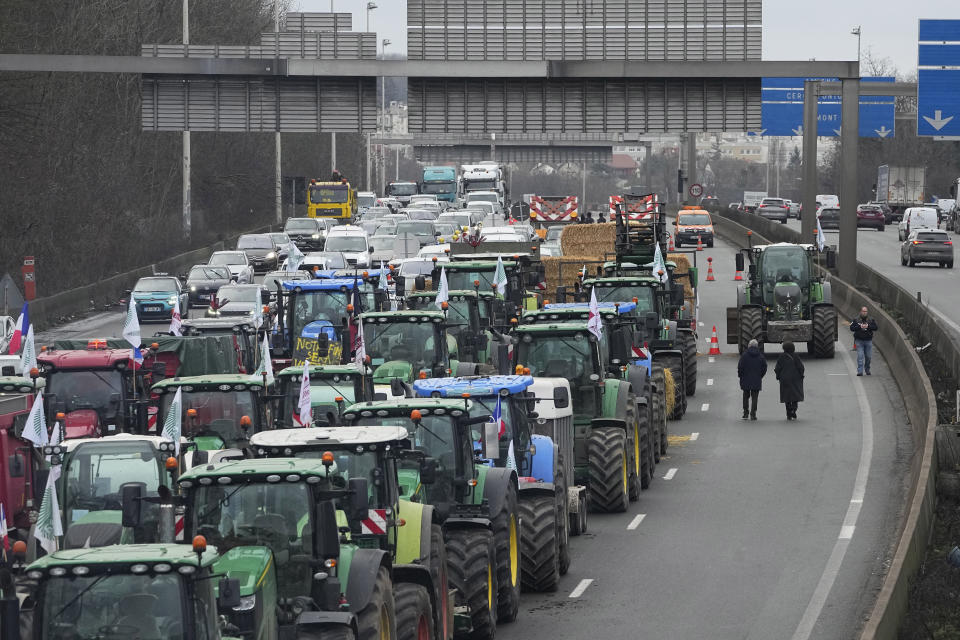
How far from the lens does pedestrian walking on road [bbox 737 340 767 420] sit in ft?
99.5

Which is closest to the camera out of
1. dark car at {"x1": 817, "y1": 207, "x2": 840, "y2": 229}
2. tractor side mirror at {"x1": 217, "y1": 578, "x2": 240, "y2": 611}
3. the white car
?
tractor side mirror at {"x1": 217, "y1": 578, "x2": 240, "y2": 611}

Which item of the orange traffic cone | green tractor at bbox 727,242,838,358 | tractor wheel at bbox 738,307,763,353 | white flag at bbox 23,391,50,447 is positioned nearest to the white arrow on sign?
green tractor at bbox 727,242,838,358

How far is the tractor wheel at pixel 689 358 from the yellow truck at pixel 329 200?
44.0 m

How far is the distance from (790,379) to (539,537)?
14157 millimetres

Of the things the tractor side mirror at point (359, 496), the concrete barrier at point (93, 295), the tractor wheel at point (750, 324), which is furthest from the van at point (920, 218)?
the tractor side mirror at point (359, 496)

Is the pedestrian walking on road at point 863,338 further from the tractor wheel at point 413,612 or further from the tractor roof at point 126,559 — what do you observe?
the tractor roof at point 126,559

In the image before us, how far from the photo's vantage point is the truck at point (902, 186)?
106000mm

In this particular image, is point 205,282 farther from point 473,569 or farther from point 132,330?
point 473,569

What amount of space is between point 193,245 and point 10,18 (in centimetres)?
2119

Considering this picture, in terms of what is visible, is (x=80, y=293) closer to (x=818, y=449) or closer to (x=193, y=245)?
(x=193, y=245)

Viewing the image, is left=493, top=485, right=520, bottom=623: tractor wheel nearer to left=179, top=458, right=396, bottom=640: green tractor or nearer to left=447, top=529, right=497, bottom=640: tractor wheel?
left=447, top=529, right=497, bottom=640: tractor wheel

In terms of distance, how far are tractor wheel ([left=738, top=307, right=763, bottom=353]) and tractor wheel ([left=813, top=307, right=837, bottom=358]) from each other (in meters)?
1.46

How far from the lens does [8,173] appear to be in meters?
53.0

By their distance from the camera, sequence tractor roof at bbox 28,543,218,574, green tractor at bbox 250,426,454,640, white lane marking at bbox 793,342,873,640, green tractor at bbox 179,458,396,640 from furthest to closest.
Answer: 1. white lane marking at bbox 793,342,873,640
2. green tractor at bbox 250,426,454,640
3. green tractor at bbox 179,458,396,640
4. tractor roof at bbox 28,543,218,574
